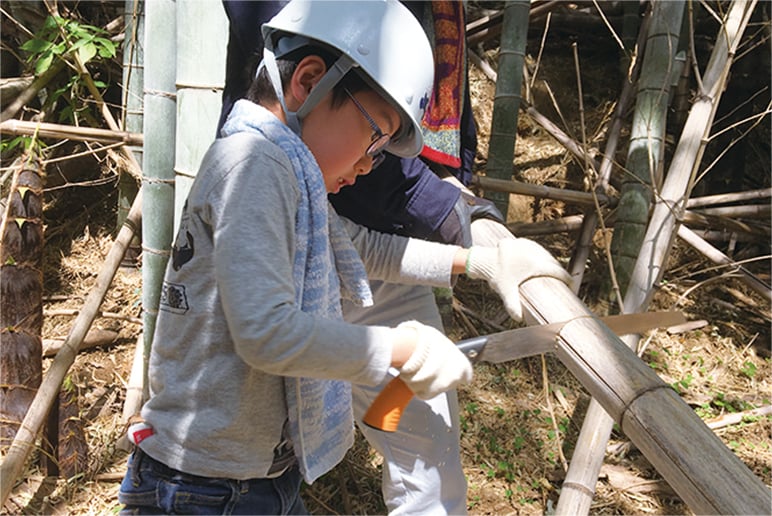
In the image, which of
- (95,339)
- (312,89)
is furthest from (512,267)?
(95,339)

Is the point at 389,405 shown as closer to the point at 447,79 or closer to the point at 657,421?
A: the point at 657,421

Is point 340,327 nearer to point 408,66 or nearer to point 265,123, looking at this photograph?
point 265,123

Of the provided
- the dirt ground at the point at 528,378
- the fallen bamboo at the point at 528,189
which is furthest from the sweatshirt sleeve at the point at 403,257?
the fallen bamboo at the point at 528,189

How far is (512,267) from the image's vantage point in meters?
1.45

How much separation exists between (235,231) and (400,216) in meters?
0.80

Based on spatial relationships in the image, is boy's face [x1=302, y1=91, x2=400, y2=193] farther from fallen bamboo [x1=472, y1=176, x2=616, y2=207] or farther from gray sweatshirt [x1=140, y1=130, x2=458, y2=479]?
fallen bamboo [x1=472, y1=176, x2=616, y2=207]

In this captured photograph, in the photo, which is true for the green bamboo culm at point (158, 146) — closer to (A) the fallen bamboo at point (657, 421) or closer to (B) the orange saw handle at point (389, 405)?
(B) the orange saw handle at point (389, 405)

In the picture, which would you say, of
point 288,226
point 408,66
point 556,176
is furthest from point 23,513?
point 556,176

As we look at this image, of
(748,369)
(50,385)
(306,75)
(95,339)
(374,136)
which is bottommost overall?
(95,339)

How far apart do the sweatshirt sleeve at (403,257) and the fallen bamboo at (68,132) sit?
1.12m

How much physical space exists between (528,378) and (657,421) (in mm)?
2531

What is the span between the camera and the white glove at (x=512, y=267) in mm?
1384

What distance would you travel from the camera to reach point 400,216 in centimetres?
170

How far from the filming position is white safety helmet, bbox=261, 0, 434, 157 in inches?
43.3
